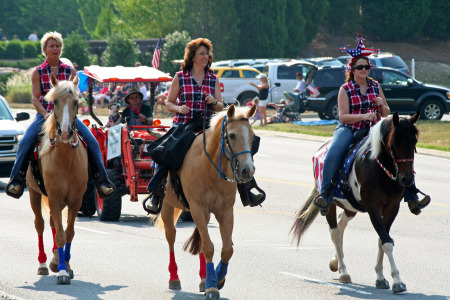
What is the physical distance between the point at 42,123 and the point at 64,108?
4.05ft

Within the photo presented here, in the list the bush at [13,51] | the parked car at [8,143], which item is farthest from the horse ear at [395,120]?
the bush at [13,51]

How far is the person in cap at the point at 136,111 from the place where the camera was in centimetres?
1520

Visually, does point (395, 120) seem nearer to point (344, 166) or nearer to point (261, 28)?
point (344, 166)

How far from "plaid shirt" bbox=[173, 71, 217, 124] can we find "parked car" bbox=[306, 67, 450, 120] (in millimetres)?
23787

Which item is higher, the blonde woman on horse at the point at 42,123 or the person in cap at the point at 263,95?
the blonde woman on horse at the point at 42,123

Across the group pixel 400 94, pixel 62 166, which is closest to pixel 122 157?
pixel 62 166

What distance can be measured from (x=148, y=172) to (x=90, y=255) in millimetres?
3538

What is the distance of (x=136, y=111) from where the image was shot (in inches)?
606

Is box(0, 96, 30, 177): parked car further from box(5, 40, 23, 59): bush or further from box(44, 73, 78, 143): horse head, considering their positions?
box(5, 40, 23, 59): bush

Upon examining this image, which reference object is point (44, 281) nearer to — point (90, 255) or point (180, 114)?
point (90, 255)

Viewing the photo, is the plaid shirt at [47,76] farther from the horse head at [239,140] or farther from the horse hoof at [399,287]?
the horse hoof at [399,287]

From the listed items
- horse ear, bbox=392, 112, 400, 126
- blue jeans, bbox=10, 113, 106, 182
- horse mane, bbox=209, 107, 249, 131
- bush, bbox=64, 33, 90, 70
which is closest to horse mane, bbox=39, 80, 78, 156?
blue jeans, bbox=10, 113, 106, 182

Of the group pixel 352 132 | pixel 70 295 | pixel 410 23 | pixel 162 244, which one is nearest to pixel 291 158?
pixel 162 244

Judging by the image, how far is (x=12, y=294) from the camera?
8.59m
